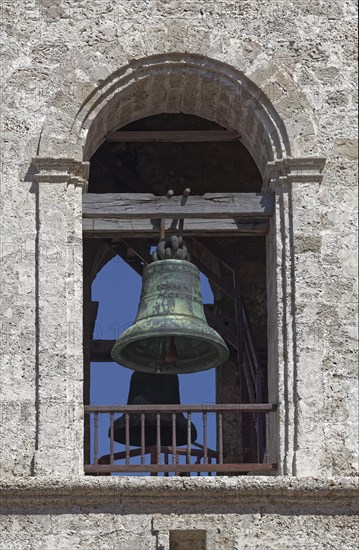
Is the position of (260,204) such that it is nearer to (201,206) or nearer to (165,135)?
(201,206)

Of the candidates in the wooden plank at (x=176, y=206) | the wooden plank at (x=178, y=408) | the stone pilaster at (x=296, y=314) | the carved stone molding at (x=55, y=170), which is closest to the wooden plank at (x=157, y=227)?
the wooden plank at (x=176, y=206)

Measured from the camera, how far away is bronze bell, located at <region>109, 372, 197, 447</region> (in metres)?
19.0

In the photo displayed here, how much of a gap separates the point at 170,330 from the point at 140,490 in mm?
1240

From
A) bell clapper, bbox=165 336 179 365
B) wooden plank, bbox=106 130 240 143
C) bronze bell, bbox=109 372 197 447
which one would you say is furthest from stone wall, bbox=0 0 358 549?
bronze bell, bbox=109 372 197 447

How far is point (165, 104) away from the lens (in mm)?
18719

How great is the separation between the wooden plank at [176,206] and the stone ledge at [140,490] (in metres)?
1.98

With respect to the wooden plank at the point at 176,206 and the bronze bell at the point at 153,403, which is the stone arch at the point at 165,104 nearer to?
the wooden plank at the point at 176,206

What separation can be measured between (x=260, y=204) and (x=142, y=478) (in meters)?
2.19

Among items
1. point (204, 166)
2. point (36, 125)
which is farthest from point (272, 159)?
point (204, 166)

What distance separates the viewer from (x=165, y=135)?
20.0m

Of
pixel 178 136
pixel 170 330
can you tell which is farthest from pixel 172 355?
pixel 178 136

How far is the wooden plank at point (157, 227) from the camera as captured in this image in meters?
18.0

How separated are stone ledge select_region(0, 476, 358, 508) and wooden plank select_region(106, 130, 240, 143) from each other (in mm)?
3281

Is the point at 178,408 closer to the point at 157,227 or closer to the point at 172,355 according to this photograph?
the point at 172,355
